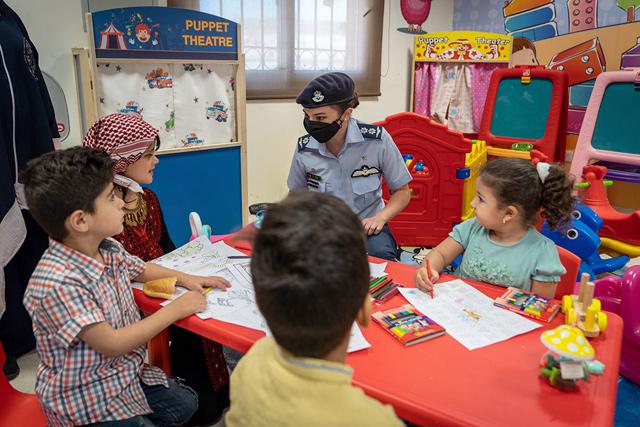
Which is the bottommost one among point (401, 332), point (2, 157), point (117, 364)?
point (117, 364)

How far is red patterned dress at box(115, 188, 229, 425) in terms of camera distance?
1801 mm

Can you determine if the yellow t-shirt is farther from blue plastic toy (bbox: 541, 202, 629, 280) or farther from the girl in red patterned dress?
blue plastic toy (bbox: 541, 202, 629, 280)

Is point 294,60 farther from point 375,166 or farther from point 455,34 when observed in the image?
point 375,166

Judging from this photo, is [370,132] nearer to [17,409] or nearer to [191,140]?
[191,140]

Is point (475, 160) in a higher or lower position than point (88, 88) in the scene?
lower

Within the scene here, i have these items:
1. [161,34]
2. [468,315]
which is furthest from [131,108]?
[468,315]

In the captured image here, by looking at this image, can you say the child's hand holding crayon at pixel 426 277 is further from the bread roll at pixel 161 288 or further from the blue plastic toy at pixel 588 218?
the blue plastic toy at pixel 588 218

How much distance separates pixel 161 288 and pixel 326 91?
1048mm

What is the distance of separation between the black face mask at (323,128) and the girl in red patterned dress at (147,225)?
0.64 meters

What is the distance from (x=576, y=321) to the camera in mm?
1217

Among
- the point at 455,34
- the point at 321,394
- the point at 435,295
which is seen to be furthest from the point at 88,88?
the point at 455,34

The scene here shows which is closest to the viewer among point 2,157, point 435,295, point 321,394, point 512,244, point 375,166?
point 321,394

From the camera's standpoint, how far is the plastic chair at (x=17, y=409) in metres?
1.29

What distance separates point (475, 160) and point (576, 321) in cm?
244
